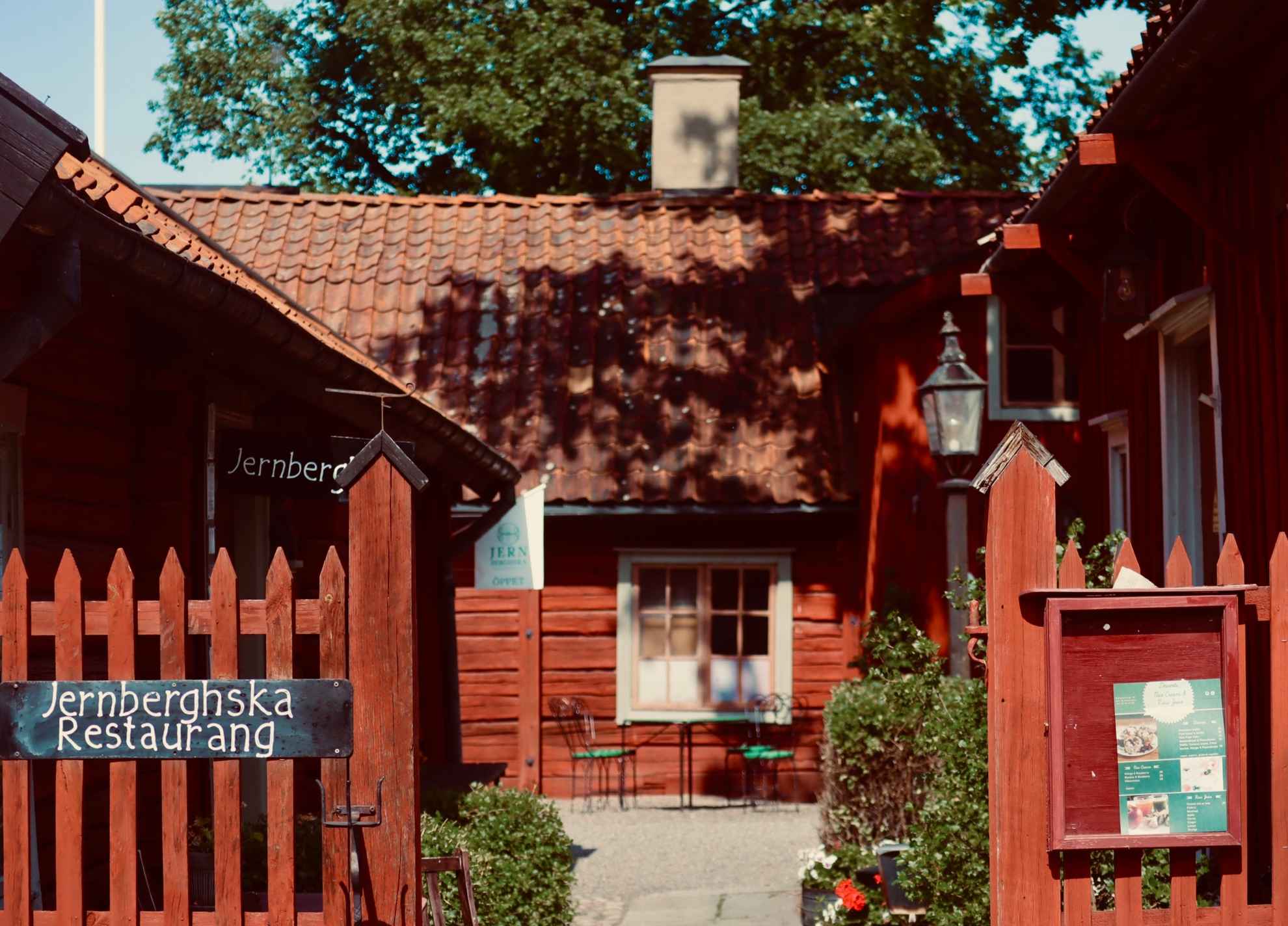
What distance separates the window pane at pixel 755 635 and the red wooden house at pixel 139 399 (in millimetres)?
6564

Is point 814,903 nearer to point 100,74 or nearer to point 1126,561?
point 1126,561

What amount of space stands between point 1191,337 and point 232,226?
11.3 metres

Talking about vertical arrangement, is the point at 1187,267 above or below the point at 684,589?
above

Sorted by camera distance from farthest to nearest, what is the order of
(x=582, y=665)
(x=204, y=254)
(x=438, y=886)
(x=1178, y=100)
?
(x=582, y=665) < (x=1178, y=100) < (x=204, y=254) < (x=438, y=886)

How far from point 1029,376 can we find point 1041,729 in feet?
32.1

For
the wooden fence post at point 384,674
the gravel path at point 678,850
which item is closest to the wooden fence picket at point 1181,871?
the wooden fence post at point 384,674

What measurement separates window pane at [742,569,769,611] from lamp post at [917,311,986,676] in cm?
506

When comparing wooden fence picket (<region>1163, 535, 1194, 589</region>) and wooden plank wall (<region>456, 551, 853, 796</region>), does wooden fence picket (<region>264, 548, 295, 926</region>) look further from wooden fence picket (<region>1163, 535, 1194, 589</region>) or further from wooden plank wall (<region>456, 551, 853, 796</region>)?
wooden plank wall (<region>456, 551, 853, 796</region>)

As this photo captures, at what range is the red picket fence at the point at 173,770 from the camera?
4414 millimetres

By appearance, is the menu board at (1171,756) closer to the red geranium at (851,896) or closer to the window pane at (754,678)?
the red geranium at (851,896)

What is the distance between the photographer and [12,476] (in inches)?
217

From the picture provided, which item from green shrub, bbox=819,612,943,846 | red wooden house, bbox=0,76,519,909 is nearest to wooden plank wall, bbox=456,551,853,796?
green shrub, bbox=819,612,943,846

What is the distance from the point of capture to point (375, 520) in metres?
4.52

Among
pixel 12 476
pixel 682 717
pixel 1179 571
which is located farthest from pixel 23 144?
pixel 682 717
